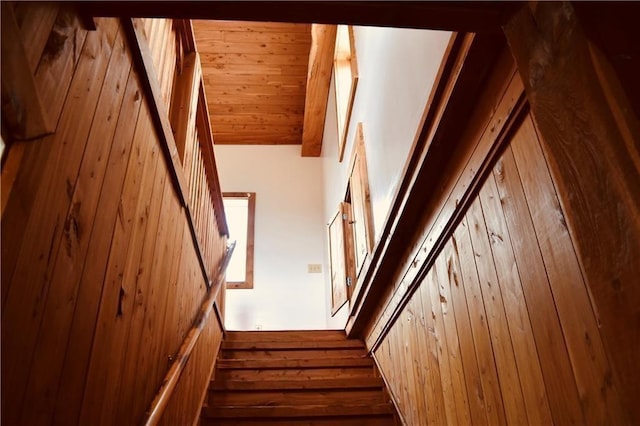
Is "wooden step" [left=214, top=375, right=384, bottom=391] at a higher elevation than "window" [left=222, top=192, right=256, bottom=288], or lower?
lower

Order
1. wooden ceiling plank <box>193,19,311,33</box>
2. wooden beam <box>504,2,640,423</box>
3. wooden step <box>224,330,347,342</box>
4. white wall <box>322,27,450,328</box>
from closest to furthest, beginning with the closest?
wooden beam <box>504,2,640,423</box>, white wall <box>322,27,450,328</box>, wooden step <box>224,330,347,342</box>, wooden ceiling plank <box>193,19,311,33</box>

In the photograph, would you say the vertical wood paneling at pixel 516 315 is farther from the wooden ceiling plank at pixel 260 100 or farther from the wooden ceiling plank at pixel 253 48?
the wooden ceiling plank at pixel 260 100

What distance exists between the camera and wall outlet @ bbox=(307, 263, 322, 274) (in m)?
6.21

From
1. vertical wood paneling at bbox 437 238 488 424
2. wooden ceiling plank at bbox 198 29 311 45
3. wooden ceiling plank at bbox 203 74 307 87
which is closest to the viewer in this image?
vertical wood paneling at bbox 437 238 488 424

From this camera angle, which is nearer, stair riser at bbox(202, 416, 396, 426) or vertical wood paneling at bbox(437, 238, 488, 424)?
vertical wood paneling at bbox(437, 238, 488, 424)

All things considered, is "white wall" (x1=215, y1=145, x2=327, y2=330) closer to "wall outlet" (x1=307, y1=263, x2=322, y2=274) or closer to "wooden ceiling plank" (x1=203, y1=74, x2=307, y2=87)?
"wall outlet" (x1=307, y1=263, x2=322, y2=274)

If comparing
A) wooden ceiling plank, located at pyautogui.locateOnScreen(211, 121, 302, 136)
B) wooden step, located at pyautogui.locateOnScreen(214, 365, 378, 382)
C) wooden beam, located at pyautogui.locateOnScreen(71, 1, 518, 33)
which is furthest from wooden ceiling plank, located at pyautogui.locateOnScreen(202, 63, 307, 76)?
wooden beam, located at pyautogui.locateOnScreen(71, 1, 518, 33)

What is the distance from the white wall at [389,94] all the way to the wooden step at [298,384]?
106cm

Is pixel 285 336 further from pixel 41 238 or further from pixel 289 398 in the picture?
pixel 41 238

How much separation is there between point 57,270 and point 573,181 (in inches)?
40.2

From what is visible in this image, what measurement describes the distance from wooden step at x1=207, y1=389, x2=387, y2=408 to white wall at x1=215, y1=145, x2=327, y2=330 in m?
2.65

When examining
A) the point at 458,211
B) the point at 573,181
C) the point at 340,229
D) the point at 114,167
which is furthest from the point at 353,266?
the point at 573,181

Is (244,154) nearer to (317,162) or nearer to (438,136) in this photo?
(317,162)

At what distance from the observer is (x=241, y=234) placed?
21.2ft
